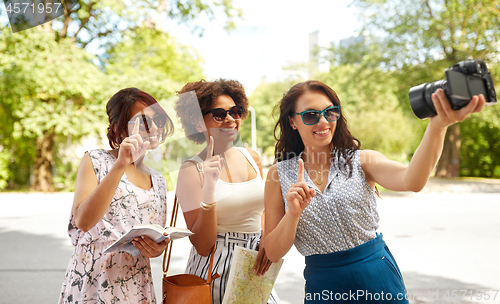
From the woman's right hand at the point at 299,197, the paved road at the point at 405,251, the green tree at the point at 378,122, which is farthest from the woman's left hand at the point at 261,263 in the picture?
the green tree at the point at 378,122

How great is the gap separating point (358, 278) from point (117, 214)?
43.4 inches

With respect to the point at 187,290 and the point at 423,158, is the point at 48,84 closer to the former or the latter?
the point at 187,290

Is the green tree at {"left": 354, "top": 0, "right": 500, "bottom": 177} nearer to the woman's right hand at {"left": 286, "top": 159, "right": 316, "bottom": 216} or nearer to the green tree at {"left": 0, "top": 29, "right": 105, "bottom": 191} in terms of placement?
the green tree at {"left": 0, "top": 29, "right": 105, "bottom": 191}

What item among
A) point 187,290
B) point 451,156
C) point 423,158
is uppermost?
point 423,158

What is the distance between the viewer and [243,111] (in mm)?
2305

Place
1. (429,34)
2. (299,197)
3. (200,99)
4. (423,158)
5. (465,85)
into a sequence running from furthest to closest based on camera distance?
(429,34) < (200,99) < (299,197) < (423,158) < (465,85)

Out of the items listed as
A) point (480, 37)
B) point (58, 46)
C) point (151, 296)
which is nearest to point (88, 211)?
point (151, 296)

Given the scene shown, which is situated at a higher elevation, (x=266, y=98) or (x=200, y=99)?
(x=266, y=98)

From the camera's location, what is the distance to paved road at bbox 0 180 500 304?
4.61 metres

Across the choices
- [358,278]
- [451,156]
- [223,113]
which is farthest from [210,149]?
[451,156]

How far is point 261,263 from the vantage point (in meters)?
1.92

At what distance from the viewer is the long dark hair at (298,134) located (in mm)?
1862

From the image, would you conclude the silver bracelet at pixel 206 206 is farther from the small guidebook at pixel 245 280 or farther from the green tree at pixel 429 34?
the green tree at pixel 429 34

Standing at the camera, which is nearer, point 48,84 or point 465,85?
point 465,85
